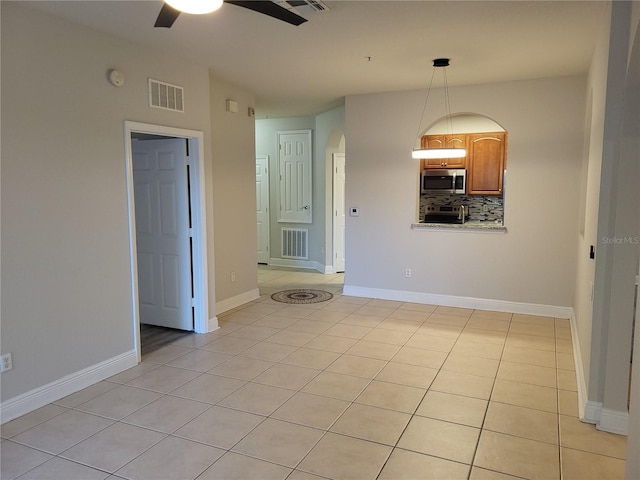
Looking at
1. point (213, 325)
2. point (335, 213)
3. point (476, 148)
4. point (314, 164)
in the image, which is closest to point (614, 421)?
point (213, 325)

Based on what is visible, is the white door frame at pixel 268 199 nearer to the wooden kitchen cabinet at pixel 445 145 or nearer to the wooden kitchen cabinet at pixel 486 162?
the wooden kitchen cabinet at pixel 445 145

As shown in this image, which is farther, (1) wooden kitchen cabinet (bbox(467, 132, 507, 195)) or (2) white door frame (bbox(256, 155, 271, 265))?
(2) white door frame (bbox(256, 155, 271, 265))

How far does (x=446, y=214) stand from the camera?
7.65m

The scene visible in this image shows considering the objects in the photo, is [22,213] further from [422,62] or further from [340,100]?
[340,100]

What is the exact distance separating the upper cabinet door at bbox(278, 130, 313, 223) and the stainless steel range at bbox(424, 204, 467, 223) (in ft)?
6.98

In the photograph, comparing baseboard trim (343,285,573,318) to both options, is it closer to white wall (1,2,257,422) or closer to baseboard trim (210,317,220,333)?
baseboard trim (210,317,220,333)

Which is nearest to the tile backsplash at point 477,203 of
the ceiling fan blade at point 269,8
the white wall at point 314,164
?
the white wall at point 314,164

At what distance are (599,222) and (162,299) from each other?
4.08 meters

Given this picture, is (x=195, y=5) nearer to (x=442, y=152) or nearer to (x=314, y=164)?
(x=442, y=152)

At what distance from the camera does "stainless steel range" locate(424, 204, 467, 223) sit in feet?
24.7

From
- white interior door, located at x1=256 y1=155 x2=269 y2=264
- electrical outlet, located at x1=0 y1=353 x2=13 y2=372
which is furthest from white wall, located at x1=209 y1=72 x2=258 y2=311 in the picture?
white interior door, located at x1=256 y1=155 x2=269 y2=264

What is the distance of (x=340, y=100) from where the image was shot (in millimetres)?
6262

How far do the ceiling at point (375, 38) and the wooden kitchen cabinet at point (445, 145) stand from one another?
2.02m

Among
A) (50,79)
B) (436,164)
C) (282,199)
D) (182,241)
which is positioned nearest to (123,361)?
(182,241)
